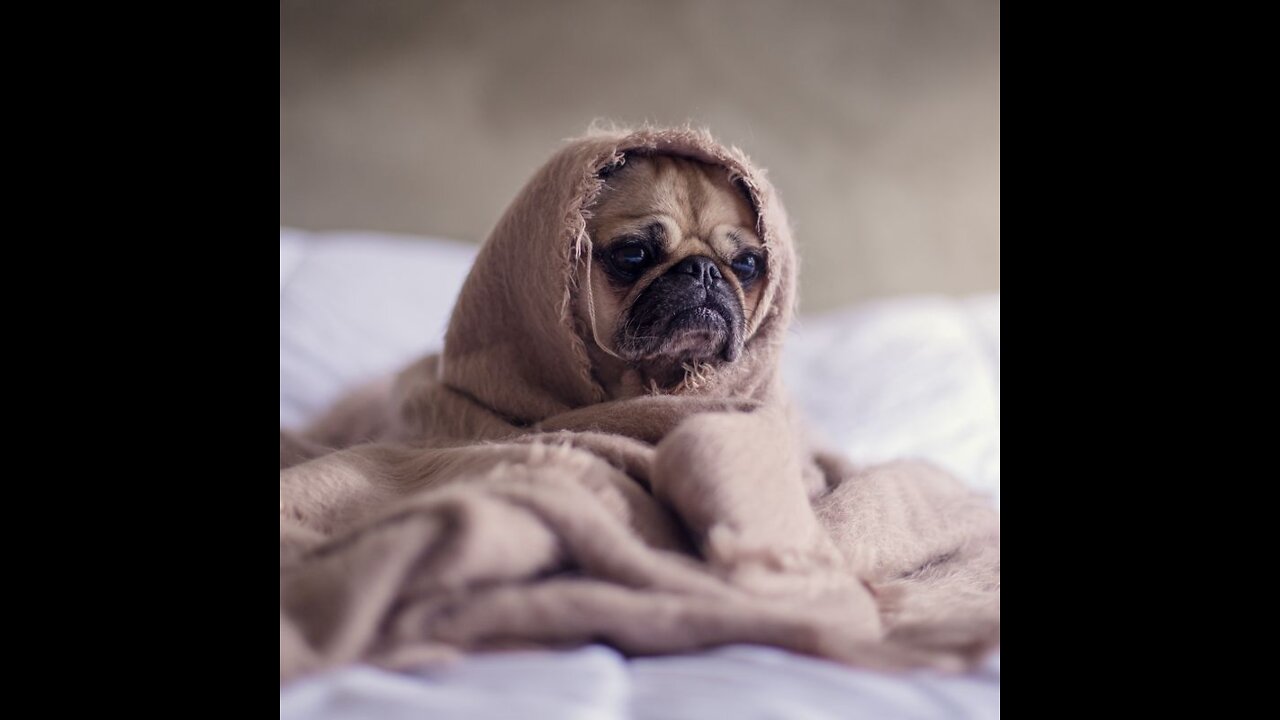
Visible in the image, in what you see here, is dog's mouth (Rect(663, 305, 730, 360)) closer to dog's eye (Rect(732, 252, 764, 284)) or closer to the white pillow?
dog's eye (Rect(732, 252, 764, 284))

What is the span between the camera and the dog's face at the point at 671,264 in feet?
4.57

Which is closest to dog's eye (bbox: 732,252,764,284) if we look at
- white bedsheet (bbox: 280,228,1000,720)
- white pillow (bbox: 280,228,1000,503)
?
white bedsheet (bbox: 280,228,1000,720)

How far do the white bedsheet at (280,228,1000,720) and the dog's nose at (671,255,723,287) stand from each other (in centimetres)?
53

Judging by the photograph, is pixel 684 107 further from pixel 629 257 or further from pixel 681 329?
pixel 681 329

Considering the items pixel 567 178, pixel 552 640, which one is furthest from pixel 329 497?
pixel 567 178

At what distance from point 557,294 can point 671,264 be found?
0.66ft

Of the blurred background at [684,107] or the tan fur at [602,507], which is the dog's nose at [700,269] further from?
the blurred background at [684,107]

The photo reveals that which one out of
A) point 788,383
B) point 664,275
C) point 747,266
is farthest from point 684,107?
point 664,275

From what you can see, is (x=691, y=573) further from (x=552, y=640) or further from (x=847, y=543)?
(x=847, y=543)

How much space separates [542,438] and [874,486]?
523 millimetres

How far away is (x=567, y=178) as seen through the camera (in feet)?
4.72

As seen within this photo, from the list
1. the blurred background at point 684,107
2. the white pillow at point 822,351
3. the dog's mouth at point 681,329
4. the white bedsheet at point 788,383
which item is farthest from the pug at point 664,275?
the blurred background at point 684,107

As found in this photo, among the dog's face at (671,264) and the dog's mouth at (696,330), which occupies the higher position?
the dog's face at (671,264)

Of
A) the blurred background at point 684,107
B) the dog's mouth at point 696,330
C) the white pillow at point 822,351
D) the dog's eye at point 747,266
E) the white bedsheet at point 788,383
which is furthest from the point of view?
the blurred background at point 684,107
